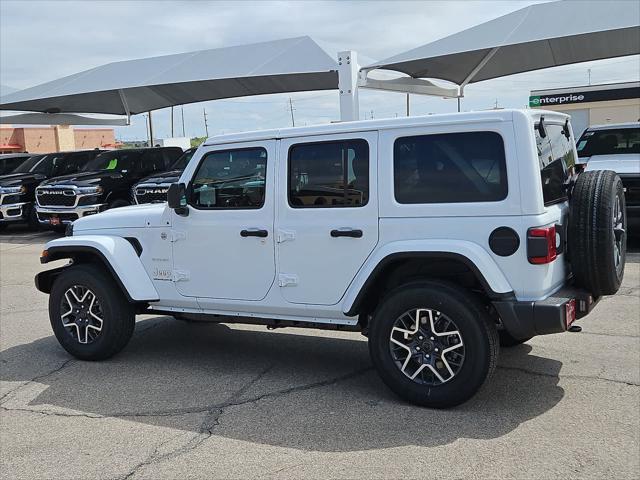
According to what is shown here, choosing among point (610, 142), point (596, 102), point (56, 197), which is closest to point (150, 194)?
point (56, 197)

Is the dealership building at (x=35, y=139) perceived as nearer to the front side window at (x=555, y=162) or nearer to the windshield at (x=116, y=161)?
the windshield at (x=116, y=161)

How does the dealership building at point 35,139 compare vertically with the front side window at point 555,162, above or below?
above

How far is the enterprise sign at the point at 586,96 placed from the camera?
158 feet

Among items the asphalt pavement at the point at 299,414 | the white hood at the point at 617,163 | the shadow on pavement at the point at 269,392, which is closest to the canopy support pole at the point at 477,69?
the white hood at the point at 617,163

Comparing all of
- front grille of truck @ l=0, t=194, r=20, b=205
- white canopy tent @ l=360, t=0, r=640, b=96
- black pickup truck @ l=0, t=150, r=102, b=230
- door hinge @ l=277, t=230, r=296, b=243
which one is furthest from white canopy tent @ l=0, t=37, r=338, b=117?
door hinge @ l=277, t=230, r=296, b=243

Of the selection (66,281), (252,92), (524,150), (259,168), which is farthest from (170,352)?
(252,92)

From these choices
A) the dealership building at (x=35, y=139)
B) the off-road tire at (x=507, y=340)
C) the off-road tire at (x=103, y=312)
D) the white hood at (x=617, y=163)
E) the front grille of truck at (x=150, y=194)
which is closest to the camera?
the off-road tire at (x=507, y=340)

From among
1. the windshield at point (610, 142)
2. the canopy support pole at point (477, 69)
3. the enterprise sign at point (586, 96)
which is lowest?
the windshield at point (610, 142)

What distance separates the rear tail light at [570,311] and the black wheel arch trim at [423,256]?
13.2 inches

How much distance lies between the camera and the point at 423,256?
14.3ft

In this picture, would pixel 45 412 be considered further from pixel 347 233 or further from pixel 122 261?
pixel 347 233

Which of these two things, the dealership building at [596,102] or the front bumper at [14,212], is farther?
the dealership building at [596,102]

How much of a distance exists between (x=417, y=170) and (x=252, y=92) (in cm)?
2002

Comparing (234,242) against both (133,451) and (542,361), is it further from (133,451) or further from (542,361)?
(542,361)
